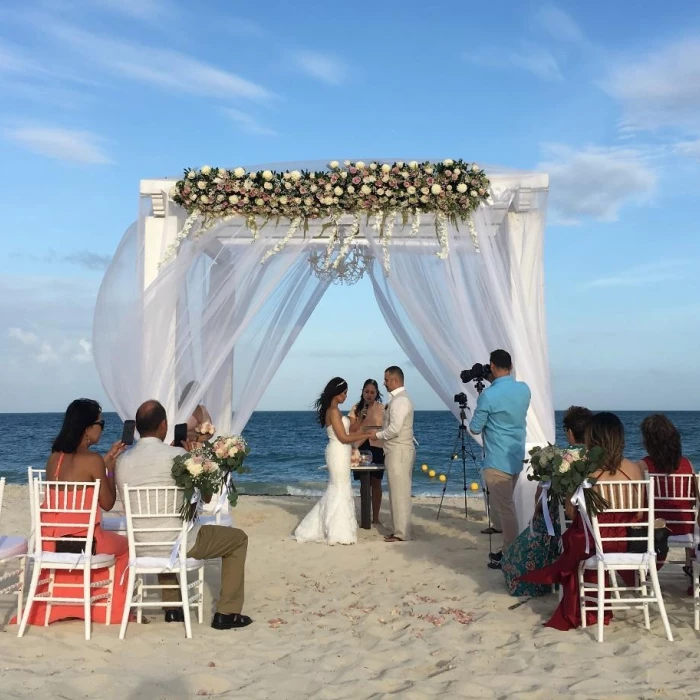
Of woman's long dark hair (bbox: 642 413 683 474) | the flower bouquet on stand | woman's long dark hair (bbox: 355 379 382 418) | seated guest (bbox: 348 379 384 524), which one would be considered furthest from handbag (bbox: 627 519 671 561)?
woman's long dark hair (bbox: 355 379 382 418)

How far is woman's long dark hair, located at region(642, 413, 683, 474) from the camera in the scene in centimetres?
538

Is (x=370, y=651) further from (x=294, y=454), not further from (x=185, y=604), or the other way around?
(x=294, y=454)

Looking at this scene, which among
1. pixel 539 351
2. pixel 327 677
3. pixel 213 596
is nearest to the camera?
pixel 327 677

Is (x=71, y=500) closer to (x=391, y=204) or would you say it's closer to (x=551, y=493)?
(x=551, y=493)

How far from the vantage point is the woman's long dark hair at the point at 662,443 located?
17.6 ft

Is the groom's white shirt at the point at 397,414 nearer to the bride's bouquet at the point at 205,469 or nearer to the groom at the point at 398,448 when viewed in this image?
the groom at the point at 398,448

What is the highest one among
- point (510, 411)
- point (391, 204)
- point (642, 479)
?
point (391, 204)

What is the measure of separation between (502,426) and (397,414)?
1615mm

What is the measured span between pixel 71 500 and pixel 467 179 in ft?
13.2

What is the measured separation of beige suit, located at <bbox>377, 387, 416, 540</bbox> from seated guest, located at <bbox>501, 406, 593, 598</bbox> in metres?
2.18

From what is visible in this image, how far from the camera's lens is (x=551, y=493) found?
4.83 metres

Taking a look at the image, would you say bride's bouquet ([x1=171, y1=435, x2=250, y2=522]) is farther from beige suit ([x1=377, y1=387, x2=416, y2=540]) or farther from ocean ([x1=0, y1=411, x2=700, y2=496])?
ocean ([x1=0, y1=411, x2=700, y2=496])

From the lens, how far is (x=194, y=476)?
4586mm

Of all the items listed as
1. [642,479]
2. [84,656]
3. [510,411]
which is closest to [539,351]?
[510,411]
